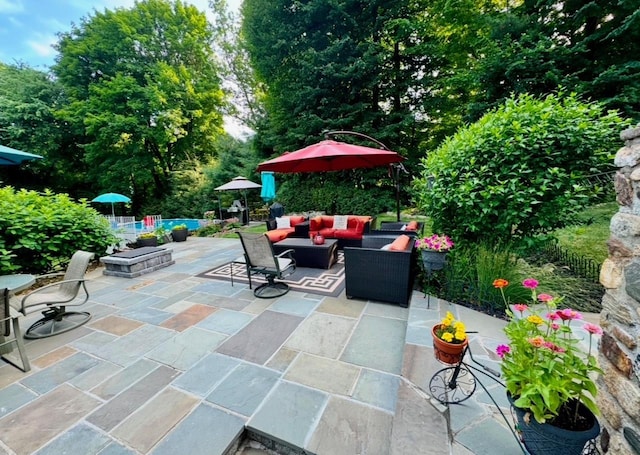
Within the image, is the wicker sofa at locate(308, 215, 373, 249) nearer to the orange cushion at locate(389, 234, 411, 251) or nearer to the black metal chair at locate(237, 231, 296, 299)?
the orange cushion at locate(389, 234, 411, 251)

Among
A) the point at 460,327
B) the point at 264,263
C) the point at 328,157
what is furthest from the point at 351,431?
the point at 328,157

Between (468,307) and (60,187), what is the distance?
2151cm

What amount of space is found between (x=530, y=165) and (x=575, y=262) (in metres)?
3.00

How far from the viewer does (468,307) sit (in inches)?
117

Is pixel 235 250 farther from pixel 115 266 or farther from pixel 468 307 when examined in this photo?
pixel 468 307

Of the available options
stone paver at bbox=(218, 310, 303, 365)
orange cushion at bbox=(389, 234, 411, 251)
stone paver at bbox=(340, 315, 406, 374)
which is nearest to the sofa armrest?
orange cushion at bbox=(389, 234, 411, 251)

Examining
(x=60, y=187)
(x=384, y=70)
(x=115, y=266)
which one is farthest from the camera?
(x=60, y=187)

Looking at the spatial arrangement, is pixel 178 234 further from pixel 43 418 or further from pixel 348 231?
pixel 43 418

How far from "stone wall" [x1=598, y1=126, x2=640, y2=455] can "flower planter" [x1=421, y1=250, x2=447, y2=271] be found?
1.75m

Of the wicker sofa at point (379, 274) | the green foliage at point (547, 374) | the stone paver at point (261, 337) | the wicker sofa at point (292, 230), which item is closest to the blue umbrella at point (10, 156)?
the wicker sofa at point (292, 230)

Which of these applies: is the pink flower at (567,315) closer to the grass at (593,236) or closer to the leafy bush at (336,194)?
the grass at (593,236)

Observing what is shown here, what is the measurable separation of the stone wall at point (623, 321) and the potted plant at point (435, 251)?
174cm

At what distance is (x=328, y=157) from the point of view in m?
4.80

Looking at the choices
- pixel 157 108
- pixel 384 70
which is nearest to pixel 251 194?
pixel 157 108
